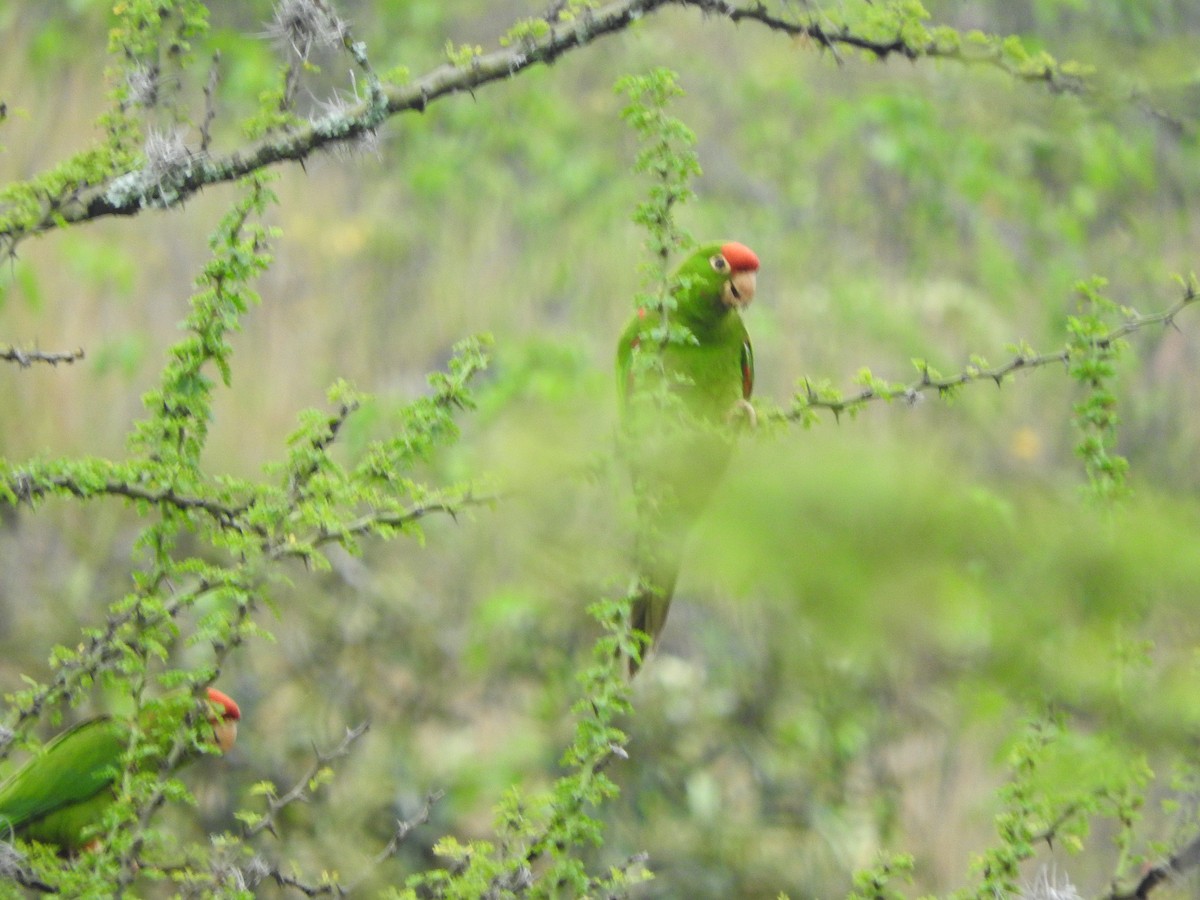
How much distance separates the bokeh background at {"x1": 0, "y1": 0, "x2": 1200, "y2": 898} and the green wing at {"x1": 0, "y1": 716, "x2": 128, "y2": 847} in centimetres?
83

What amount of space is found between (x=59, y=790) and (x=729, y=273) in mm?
1487

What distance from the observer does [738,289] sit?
2.44m

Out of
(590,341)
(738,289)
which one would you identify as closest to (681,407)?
(738,289)

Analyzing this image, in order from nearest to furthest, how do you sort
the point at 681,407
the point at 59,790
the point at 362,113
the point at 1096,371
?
the point at 681,407, the point at 1096,371, the point at 362,113, the point at 59,790

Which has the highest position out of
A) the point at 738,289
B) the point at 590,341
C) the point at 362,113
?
the point at 362,113

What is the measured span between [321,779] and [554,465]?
1040 millimetres

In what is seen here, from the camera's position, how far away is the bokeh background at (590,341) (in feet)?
11.4

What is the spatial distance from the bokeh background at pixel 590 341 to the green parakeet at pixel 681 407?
0.14 ft

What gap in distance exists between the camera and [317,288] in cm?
484

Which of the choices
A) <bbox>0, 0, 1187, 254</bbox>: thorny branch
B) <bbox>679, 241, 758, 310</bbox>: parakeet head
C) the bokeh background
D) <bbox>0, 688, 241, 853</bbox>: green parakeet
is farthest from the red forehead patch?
<bbox>0, 688, 241, 853</bbox>: green parakeet

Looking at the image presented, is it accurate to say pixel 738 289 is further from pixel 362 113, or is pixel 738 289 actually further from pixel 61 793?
pixel 61 793

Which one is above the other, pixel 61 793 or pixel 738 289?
pixel 738 289

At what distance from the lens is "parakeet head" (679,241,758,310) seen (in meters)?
2.44

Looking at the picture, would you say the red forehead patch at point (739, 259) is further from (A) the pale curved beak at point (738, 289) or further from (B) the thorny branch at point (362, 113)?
(B) the thorny branch at point (362, 113)
